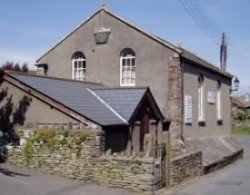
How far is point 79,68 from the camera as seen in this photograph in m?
29.8

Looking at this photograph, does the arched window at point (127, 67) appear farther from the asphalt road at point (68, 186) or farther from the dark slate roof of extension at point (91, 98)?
the asphalt road at point (68, 186)

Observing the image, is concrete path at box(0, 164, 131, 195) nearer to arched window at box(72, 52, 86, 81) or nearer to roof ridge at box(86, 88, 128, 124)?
roof ridge at box(86, 88, 128, 124)

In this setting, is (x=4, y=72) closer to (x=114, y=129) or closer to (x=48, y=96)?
(x=48, y=96)

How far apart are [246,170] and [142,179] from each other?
40.1 feet

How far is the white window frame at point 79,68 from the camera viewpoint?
97.1 ft

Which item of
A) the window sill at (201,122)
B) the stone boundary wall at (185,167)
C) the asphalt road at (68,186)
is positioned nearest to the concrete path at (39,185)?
the asphalt road at (68,186)

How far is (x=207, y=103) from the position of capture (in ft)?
110

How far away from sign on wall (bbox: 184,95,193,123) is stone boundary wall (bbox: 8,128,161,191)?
12088 millimetres

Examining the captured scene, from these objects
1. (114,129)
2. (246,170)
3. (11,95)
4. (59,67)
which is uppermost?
(59,67)

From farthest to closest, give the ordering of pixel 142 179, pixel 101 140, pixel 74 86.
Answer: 1. pixel 74 86
2. pixel 101 140
3. pixel 142 179

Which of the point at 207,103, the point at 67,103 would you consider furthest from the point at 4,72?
the point at 207,103

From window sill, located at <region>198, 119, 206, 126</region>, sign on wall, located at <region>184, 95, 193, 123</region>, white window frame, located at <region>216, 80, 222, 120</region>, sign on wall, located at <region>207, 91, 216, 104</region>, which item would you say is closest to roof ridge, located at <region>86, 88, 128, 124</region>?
sign on wall, located at <region>184, 95, 193, 123</region>

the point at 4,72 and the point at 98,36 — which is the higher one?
the point at 98,36

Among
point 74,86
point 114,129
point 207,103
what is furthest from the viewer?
point 207,103
